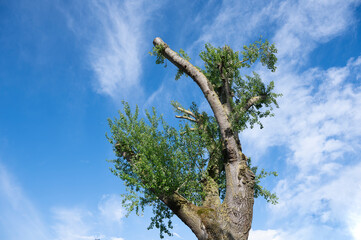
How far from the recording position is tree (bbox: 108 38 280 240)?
42.4 ft

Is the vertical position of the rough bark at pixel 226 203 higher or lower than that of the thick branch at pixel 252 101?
lower

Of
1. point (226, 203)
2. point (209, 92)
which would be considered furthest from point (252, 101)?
point (226, 203)

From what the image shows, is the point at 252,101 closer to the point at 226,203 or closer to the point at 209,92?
the point at 209,92

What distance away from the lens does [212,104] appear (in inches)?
614

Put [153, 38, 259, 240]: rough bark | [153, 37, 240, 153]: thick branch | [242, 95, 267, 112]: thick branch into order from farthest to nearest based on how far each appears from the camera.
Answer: [242, 95, 267, 112]: thick branch < [153, 37, 240, 153]: thick branch < [153, 38, 259, 240]: rough bark

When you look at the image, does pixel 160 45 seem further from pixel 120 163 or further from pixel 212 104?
pixel 120 163

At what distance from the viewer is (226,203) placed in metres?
13.0

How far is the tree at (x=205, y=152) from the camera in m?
12.9

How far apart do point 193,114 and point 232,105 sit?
13.2 ft

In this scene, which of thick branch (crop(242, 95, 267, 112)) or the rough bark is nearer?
the rough bark

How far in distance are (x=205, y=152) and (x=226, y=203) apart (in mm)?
3878

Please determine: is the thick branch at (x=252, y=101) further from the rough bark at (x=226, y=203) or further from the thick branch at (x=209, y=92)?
the thick branch at (x=209, y=92)

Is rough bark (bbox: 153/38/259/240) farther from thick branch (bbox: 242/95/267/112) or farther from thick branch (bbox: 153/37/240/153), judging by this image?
thick branch (bbox: 242/95/267/112)

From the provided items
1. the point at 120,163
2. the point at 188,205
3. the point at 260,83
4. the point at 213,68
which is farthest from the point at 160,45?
the point at 188,205
